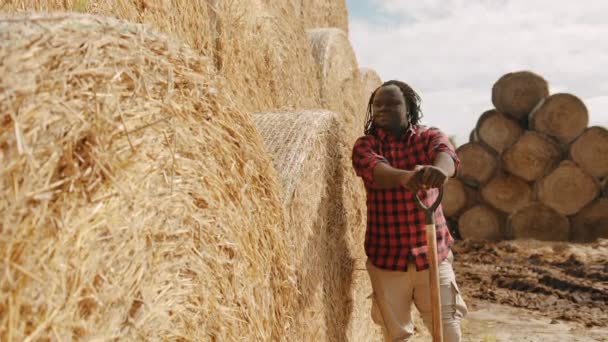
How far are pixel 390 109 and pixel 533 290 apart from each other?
148 inches

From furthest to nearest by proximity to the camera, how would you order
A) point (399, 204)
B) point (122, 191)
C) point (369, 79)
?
point (369, 79) → point (399, 204) → point (122, 191)

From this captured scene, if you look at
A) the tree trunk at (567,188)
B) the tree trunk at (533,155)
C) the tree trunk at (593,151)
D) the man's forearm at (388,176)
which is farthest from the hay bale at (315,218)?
the tree trunk at (593,151)

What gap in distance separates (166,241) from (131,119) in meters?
0.36

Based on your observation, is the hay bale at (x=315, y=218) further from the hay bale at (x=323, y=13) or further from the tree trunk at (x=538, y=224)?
the tree trunk at (x=538, y=224)

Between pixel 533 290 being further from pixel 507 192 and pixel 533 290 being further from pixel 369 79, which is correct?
pixel 369 79

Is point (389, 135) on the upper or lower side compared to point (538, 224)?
upper

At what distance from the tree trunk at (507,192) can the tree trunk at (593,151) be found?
0.73 metres

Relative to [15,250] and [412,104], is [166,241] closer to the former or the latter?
[15,250]

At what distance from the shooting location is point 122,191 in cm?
150

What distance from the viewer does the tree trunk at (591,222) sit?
305 inches

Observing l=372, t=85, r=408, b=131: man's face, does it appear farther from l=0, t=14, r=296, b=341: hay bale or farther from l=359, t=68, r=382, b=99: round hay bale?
l=359, t=68, r=382, b=99: round hay bale

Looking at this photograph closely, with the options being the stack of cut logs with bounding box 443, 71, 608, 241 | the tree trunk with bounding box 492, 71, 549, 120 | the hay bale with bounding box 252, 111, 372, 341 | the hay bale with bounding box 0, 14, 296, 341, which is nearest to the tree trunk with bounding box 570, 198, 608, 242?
the stack of cut logs with bounding box 443, 71, 608, 241

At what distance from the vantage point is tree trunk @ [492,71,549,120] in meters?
7.92

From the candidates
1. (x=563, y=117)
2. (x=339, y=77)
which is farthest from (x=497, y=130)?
(x=339, y=77)
